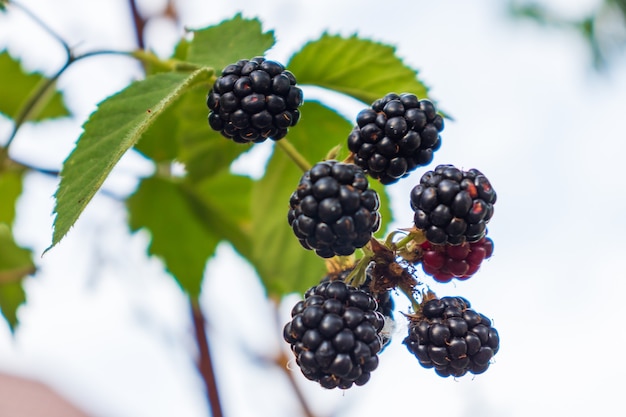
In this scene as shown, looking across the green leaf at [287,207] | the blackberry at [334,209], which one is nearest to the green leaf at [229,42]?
the green leaf at [287,207]

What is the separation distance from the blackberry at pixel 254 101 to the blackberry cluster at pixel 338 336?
0.68ft

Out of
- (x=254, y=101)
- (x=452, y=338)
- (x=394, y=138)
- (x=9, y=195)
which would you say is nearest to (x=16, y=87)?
(x=9, y=195)

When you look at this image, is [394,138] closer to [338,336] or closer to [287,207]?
[338,336]

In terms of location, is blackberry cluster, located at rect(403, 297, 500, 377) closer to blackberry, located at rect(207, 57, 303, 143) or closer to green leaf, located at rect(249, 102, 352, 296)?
blackberry, located at rect(207, 57, 303, 143)

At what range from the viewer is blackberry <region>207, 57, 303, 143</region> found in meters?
0.86

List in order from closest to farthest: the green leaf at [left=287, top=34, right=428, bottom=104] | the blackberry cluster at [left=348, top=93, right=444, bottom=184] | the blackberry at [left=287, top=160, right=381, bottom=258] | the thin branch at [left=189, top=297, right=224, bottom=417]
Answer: the blackberry at [left=287, top=160, right=381, bottom=258], the blackberry cluster at [left=348, top=93, right=444, bottom=184], the green leaf at [left=287, top=34, right=428, bottom=104], the thin branch at [left=189, top=297, right=224, bottom=417]

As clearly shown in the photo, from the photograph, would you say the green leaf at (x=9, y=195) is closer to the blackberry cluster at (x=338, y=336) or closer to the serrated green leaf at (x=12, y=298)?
the serrated green leaf at (x=12, y=298)

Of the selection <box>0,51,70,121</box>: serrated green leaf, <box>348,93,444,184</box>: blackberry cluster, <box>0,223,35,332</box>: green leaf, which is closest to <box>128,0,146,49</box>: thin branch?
<box>0,51,70,121</box>: serrated green leaf

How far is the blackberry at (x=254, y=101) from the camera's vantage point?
2.82 ft

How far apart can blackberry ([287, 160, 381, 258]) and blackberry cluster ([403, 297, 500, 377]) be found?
0.14 m

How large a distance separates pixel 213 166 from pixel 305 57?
0.27 meters

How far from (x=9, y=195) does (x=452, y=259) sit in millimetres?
1103

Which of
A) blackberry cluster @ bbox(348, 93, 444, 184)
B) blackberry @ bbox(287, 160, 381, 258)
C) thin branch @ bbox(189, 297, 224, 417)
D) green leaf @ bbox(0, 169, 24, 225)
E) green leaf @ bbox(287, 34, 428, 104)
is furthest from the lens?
green leaf @ bbox(0, 169, 24, 225)

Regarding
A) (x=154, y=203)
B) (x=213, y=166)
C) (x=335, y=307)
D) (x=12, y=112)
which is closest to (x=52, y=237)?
Answer: (x=335, y=307)
